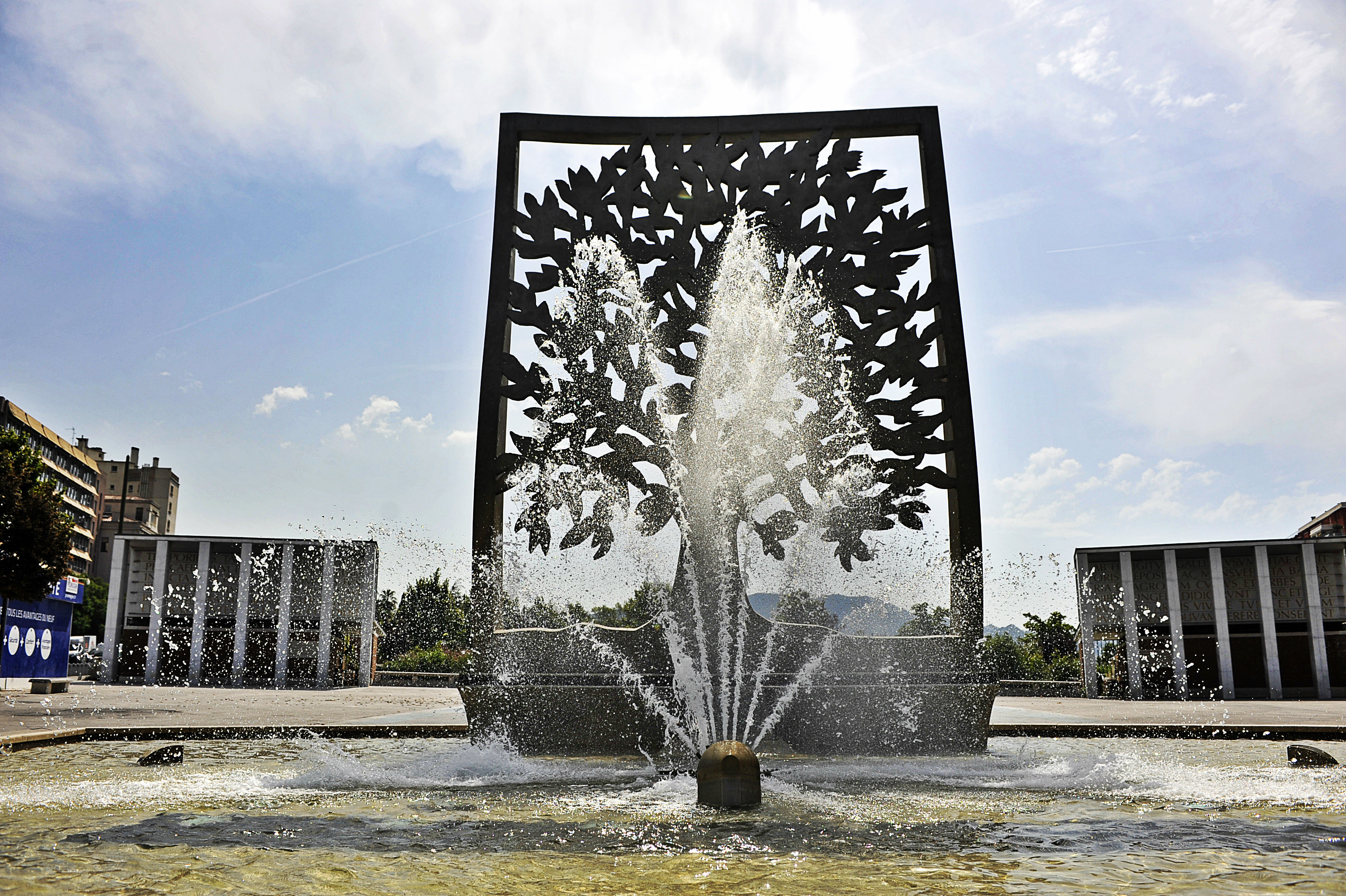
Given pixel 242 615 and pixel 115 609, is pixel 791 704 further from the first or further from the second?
pixel 115 609

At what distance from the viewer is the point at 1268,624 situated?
25438 mm

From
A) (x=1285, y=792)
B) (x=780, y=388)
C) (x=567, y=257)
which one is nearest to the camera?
(x=1285, y=792)

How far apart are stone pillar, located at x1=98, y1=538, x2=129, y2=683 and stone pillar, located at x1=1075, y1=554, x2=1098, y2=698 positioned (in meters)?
28.9

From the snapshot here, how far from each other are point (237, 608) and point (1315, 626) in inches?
1277

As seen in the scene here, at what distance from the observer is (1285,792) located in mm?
5629

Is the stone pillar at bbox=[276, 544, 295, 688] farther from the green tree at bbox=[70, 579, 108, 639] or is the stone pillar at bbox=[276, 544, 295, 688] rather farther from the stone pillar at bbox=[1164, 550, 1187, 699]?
the green tree at bbox=[70, 579, 108, 639]

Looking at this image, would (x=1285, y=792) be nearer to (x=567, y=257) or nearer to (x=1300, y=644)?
(x=567, y=257)

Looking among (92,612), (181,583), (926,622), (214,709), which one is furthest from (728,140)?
(92,612)

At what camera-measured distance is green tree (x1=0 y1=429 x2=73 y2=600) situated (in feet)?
54.4

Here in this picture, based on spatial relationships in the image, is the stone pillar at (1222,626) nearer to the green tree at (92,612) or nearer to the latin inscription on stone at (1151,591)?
the latin inscription on stone at (1151,591)

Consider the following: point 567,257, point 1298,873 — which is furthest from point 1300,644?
point 1298,873

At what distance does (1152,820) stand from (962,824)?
1.02 meters

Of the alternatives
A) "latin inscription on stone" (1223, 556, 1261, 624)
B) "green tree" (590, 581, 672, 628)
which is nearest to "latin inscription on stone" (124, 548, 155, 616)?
"green tree" (590, 581, 672, 628)

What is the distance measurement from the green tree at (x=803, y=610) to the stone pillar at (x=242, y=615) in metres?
22.5
